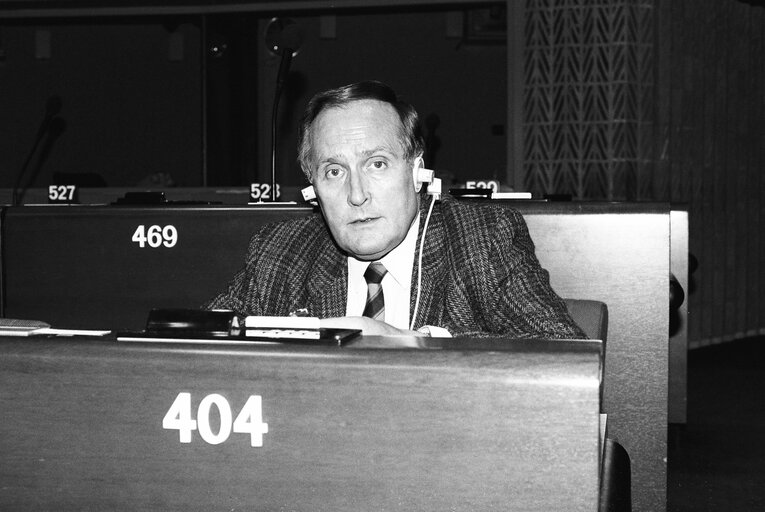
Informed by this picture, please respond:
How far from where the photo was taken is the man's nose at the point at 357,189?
159 centimetres

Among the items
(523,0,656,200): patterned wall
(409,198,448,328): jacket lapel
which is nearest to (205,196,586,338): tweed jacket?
(409,198,448,328): jacket lapel

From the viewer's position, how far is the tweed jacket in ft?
5.08

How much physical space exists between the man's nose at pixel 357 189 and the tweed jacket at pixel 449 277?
0.15 m

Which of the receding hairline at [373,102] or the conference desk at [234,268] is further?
the conference desk at [234,268]

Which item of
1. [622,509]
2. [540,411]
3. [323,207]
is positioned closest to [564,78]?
[323,207]

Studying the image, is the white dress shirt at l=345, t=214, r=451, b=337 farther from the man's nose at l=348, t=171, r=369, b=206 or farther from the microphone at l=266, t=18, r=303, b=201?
the microphone at l=266, t=18, r=303, b=201

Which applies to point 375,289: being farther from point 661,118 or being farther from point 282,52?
point 661,118

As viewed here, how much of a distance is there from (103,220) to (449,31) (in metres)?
7.64

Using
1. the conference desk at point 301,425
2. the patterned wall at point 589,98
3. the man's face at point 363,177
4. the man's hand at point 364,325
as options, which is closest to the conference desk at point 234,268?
the man's face at point 363,177

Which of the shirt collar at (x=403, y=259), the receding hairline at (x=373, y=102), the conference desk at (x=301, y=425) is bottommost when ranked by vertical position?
the conference desk at (x=301, y=425)

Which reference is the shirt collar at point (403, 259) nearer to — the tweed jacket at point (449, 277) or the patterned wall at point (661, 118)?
the tweed jacket at point (449, 277)

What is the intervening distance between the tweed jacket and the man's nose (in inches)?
6.1

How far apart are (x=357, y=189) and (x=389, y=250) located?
0.49ft

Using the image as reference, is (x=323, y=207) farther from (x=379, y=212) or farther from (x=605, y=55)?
(x=605, y=55)
